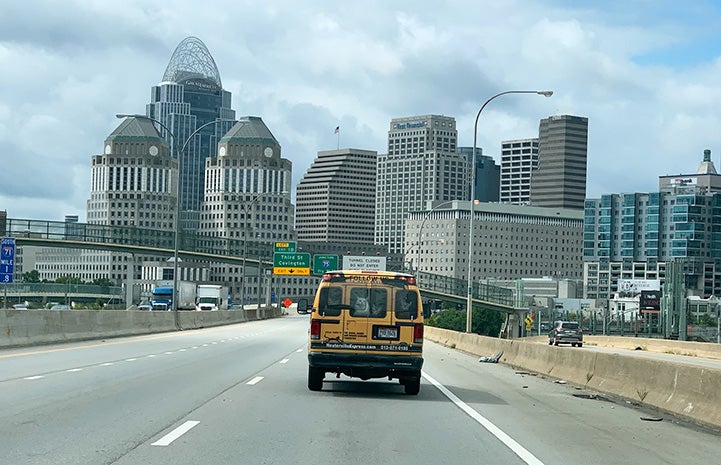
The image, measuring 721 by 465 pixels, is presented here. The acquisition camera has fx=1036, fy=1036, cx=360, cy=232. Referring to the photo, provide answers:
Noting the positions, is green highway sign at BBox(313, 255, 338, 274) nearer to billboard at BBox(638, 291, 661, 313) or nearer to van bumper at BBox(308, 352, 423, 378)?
billboard at BBox(638, 291, 661, 313)

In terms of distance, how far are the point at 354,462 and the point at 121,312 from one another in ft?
118

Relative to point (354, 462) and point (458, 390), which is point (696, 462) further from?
point (458, 390)

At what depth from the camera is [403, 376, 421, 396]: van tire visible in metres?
18.3

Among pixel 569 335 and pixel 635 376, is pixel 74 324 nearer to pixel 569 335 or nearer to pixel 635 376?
pixel 635 376

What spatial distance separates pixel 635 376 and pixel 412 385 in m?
4.03

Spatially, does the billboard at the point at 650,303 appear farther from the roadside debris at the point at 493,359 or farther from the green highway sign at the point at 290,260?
the roadside debris at the point at 493,359

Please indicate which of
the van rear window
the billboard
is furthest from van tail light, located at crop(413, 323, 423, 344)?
the billboard

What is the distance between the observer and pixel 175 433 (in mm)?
11914

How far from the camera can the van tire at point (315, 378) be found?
18109 millimetres

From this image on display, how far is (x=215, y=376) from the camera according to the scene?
847 inches

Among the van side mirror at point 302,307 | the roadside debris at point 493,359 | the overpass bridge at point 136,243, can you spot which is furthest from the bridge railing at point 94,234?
the van side mirror at point 302,307

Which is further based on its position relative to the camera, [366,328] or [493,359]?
[493,359]

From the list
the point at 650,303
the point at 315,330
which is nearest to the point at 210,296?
the point at 650,303

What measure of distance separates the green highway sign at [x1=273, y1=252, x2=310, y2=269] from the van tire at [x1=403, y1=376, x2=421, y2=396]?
91708mm
